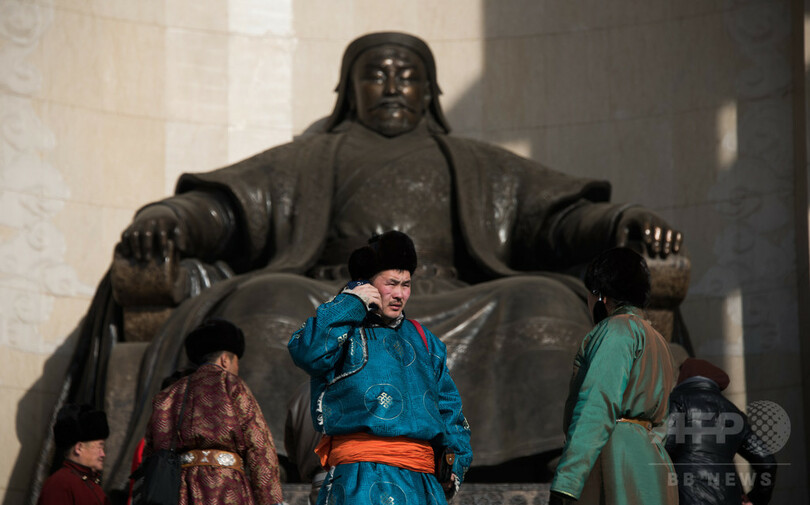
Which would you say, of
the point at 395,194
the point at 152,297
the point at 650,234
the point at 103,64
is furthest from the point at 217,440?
→ the point at 103,64

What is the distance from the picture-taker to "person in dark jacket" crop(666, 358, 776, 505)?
475 cm

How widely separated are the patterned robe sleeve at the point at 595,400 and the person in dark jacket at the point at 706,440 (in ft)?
4.64

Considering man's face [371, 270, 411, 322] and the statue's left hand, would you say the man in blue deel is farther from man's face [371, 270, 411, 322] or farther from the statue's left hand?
the statue's left hand

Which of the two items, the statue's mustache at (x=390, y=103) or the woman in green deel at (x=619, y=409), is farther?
the statue's mustache at (x=390, y=103)

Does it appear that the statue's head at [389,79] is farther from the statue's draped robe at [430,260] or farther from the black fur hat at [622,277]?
the black fur hat at [622,277]

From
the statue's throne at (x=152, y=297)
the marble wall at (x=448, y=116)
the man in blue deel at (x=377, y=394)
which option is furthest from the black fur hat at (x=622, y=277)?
the marble wall at (x=448, y=116)

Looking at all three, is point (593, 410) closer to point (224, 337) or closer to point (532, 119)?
point (224, 337)

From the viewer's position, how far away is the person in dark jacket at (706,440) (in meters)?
4.75

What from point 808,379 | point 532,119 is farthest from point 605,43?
point 808,379

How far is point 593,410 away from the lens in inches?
134

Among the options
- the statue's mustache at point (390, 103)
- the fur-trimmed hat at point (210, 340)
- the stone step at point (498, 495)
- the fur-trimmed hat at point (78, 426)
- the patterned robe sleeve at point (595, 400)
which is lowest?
the stone step at point (498, 495)

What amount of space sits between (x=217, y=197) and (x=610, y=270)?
14.5 feet

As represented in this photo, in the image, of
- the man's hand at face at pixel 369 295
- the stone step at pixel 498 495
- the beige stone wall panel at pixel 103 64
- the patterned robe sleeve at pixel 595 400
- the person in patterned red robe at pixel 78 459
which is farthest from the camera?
the beige stone wall panel at pixel 103 64

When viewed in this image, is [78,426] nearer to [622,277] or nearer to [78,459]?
[78,459]
